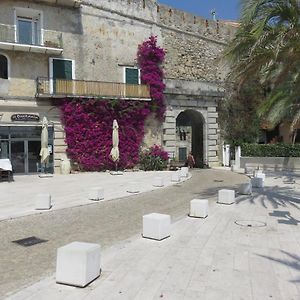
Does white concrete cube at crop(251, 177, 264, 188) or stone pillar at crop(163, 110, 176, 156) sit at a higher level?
stone pillar at crop(163, 110, 176, 156)

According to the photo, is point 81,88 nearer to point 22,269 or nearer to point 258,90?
point 258,90

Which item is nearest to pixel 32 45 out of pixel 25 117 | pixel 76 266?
pixel 25 117

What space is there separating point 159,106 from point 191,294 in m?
23.2

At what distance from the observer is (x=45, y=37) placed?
23.7 m

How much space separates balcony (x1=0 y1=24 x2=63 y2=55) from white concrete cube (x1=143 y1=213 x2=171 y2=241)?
691 inches

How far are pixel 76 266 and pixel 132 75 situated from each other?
2253 centimetres

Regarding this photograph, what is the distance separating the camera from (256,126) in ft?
106

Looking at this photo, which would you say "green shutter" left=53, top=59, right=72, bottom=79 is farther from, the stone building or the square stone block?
the square stone block

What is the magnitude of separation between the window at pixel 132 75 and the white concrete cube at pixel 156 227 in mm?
19678

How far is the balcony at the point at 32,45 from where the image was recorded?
72.4ft

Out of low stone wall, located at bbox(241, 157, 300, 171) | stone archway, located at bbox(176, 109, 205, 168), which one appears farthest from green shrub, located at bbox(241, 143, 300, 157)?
stone archway, located at bbox(176, 109, 205, 168)

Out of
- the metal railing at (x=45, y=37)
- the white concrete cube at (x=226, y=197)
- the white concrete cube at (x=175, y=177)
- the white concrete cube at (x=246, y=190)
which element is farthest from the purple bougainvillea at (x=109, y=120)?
the white concrete cube at (x=226, y=197)

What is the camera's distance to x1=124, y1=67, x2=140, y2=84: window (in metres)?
26.6

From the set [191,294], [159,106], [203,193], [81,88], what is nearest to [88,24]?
[81,88]
